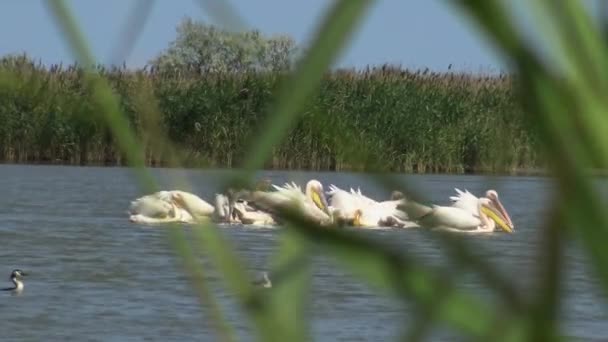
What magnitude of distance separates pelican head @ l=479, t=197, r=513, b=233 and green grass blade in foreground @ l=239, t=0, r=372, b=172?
15.0 metres

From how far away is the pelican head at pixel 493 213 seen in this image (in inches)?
607

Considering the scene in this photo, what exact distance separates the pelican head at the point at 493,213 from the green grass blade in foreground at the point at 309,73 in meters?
15.0

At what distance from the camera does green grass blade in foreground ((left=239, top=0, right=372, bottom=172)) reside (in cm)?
55

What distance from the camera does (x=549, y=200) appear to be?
1.79ft

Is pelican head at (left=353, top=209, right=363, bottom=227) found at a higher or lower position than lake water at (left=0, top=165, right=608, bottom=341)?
higher

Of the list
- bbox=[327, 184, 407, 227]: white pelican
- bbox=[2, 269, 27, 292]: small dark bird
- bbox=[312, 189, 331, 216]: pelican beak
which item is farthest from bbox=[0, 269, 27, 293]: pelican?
bbox=[312, 189, 331, 216]: pelican beak

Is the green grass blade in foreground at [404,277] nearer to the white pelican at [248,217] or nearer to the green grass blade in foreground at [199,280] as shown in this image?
the green grass blade in foreground at [199,280]

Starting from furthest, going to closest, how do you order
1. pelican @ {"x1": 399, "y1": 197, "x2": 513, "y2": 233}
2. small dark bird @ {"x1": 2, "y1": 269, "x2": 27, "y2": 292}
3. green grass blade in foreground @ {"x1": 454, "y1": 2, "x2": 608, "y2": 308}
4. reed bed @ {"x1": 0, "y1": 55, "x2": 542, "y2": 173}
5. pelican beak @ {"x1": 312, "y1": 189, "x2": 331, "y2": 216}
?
reed bed @ {"x1": 0, "y1": 55, "x2": 542, "y2": 173}, pelican beak @ {"x1": 312, "y1": 189, "x2": 331, "y2": 216}, pelican @ {"x1": 399, "y1": 197, "x2": 513, "y2": 233}, small dark bird @ {"x1": 2, "y1": 269, "x2": 27, "y2": 292}, green grass blade in foreground @ {"x1": 454, "y1": 2, "x2": 608, "y2": 308}

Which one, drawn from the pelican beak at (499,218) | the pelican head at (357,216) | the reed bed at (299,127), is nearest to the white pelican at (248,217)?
the pelican head at (357,216)

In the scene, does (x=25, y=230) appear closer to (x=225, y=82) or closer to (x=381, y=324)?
(x=381, y=324)

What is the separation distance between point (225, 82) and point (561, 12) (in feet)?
77.0


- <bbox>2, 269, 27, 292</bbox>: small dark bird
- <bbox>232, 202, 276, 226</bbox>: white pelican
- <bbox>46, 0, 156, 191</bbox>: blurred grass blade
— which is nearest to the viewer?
<bbox>46, 0, 156, 191</bbox>: blurred grass blade

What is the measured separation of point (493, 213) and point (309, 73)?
15.2 m

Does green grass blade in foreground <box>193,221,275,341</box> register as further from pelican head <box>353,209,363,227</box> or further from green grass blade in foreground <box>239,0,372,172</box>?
pelican head <box>353,209,363,227</box>
